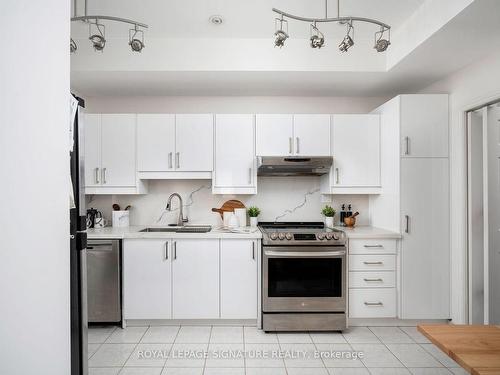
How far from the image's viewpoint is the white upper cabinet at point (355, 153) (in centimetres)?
326

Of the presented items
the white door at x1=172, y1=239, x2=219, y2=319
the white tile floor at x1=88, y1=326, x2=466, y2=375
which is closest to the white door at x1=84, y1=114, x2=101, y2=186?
A: the white door at x1=172, y1=239, x2=219, y2=319

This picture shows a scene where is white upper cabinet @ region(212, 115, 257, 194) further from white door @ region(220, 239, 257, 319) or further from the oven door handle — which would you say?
the oven door handle

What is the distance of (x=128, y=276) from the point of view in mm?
2916

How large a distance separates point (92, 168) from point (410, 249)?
328 cm

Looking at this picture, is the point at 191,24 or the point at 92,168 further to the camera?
the point at 92,168

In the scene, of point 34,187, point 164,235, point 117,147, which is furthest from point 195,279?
point 34,187

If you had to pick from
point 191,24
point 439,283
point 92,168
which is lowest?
point 439,283

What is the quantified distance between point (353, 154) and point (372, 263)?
1125 millimetres

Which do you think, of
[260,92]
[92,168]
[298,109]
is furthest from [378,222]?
[92,168]

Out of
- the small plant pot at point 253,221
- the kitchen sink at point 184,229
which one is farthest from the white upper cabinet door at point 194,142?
the small plant pot at point 253,221

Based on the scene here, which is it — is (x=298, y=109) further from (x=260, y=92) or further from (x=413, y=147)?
(x=413, y=147)

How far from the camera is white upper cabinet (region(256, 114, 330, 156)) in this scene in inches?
128

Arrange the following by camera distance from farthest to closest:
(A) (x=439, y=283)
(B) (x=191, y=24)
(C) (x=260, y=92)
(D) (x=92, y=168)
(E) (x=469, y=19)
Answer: (C) (x=260, y=92) → (D) (x=92, y=168) → (A) (x=439, y=283) → (B) (x=191, y=24) → (E) (x=469, y=19)

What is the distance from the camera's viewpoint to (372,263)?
2941 millimetres
